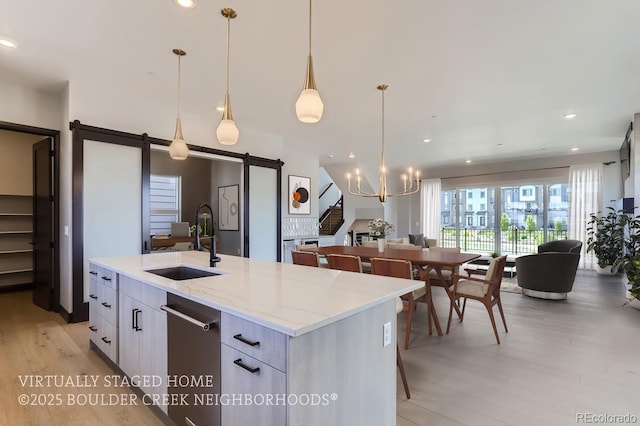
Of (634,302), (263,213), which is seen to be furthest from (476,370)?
(263,213)

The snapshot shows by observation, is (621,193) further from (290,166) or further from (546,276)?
(290,166)

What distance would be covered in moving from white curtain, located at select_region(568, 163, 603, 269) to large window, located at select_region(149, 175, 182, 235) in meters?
9.65

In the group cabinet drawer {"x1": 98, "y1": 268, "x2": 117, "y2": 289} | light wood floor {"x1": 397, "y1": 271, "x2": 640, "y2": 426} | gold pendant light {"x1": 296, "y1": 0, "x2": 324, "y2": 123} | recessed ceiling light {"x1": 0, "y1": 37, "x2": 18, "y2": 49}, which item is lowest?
light wood floor {"x1": 397, "y1": 271, "x2": 640, "y2": 426}

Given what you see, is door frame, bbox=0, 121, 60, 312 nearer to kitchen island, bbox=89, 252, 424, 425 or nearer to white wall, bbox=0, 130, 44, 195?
white wall, bbox=0, 130, 44, 195

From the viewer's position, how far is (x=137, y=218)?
165 inches

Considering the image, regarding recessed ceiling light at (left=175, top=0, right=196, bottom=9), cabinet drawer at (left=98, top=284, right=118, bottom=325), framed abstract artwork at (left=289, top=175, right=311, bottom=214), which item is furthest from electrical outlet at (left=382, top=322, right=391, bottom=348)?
framed abstract artwork at (left=289, top=175, right=311, bottom=214)

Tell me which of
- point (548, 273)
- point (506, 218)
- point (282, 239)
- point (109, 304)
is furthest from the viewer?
point (506, 218)

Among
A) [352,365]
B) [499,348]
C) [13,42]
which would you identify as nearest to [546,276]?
[499,348]

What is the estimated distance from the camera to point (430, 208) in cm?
989

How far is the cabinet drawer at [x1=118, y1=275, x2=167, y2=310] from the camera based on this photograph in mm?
1879

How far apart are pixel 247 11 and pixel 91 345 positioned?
3.28 meters

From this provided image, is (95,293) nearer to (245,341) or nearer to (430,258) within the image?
(245,341)

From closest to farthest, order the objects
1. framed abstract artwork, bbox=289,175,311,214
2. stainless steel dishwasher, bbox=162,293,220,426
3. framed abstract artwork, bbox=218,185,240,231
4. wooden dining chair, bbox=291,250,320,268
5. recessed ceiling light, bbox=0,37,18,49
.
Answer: stainless steel dishwasher, bbox=162,293,220,426
recessed ceiling light, bbox=0,37,18,49
wooden dining chair, bbox=291,250,320,268
framed abstract artwork, bbox=218,185,240,231
framed abstract artwork, bbox=289,175,311,214

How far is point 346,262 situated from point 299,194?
3780 millimetres
